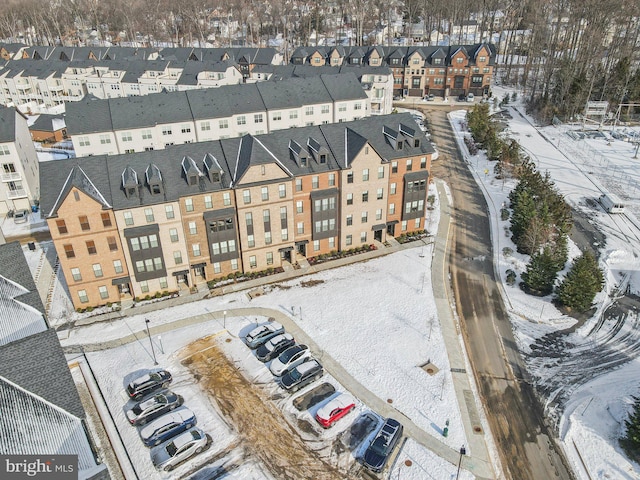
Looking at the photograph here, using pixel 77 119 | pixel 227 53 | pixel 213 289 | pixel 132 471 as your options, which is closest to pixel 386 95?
pixel 227 53

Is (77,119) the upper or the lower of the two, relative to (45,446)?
upper

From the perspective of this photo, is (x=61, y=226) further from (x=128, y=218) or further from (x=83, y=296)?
(x=83, y=296)

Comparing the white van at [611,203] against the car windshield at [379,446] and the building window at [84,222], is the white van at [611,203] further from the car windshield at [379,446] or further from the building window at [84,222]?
the building window at [84,222]

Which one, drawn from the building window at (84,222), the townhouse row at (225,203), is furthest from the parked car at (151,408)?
the building window at (84,222)

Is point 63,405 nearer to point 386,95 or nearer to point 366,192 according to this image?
point 366,192

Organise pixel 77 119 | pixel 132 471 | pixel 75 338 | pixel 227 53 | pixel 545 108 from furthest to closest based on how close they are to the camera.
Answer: pixel 227 53, pixel 545 108, pixel 77 119, pixel 75 338, pixel 132 471

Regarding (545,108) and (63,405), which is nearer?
(63,405)
